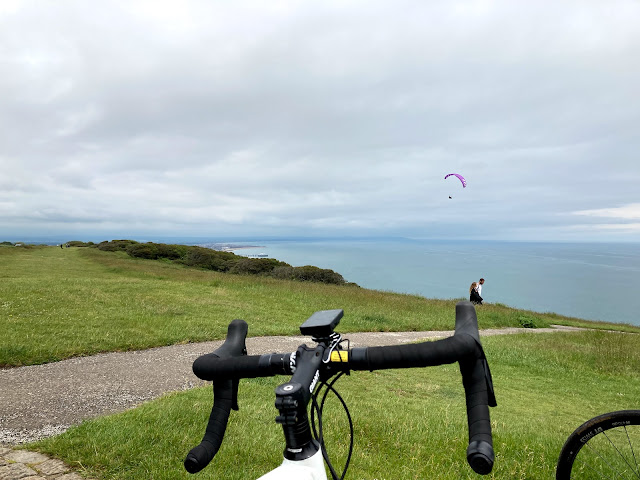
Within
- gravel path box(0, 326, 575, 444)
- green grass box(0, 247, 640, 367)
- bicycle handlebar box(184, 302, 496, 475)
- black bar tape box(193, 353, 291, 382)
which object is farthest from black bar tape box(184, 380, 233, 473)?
green grass box(0, 247, 640, 367)

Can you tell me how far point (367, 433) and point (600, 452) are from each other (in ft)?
10.3

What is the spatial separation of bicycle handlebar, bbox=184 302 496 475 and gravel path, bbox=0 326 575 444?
6.07 meters

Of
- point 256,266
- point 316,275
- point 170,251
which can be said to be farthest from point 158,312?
point 170,251

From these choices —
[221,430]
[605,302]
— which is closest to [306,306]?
[221,430]

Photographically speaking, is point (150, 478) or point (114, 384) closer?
point (150, 478)

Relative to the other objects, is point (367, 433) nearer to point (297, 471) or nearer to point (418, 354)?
point (297, 471)

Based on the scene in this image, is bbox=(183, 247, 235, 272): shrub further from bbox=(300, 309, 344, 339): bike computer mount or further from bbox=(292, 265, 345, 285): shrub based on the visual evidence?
bbox=(300, 309, 344, 339): bike computer mount

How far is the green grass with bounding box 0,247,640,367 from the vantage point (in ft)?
39.4

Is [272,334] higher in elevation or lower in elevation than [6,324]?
lower

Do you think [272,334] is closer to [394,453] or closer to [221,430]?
[394,453]

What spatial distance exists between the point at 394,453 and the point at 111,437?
390 centimetres

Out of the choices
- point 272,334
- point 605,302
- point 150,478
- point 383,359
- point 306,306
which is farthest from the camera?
point 605,302

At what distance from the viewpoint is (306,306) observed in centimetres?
2275

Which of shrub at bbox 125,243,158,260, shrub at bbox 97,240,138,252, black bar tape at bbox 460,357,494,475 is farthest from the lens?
shrub at bbox 97,240,138,252
